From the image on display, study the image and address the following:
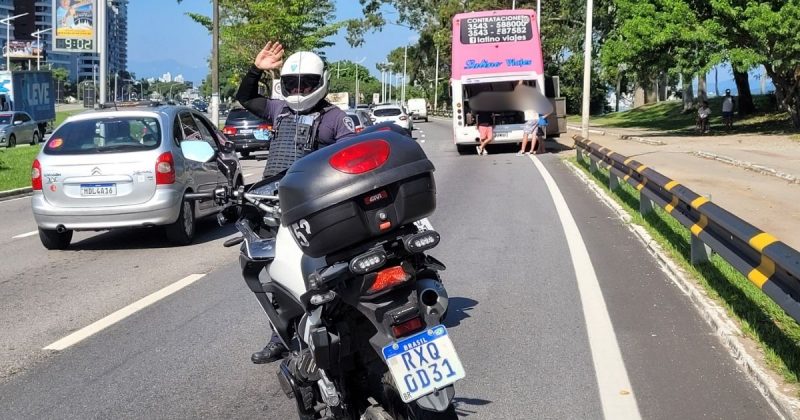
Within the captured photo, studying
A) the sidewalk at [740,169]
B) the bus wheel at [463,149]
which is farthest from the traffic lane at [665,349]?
the bus wheel at [463,149]

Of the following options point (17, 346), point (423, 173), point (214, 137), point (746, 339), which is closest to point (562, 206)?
point (214, 137)

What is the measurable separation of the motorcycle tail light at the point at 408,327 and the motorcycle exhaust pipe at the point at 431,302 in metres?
0.05

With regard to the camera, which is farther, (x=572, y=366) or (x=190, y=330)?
(x=190, y=330)

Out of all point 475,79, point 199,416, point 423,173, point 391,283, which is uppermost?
point 475,79

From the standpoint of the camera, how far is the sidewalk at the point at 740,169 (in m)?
12.4

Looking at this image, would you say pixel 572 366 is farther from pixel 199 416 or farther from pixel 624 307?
pixel 199 416

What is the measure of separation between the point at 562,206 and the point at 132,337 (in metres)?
8.52

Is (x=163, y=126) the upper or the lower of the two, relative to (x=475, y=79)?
lower

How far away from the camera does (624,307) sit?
22.7ft

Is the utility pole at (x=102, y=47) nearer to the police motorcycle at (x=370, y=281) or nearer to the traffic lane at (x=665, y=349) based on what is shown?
the traffic lane at (x=665, y=349)

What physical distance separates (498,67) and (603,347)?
21001 mm

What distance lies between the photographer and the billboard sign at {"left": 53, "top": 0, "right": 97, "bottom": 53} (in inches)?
1449

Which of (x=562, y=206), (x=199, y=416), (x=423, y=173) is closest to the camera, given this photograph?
(x=423, y=173)

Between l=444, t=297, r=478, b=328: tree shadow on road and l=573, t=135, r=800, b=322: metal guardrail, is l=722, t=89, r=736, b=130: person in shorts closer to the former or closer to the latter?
l=573, t=135, r=800, b=322: metal guardrail
